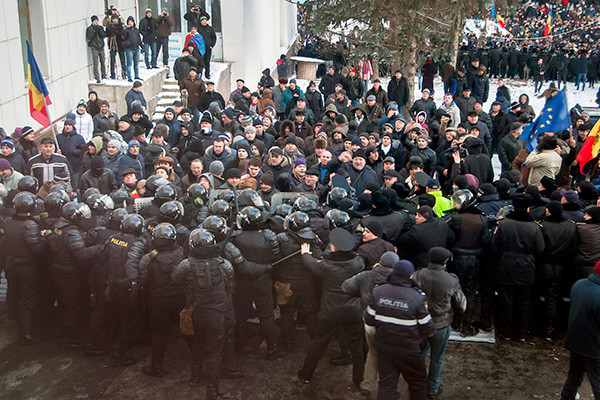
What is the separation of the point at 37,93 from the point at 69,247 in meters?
4.83

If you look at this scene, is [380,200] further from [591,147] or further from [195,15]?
[195,15]

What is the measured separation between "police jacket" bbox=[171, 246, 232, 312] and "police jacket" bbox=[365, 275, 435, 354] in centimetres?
154

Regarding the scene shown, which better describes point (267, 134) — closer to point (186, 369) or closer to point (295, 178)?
point (295, 178)

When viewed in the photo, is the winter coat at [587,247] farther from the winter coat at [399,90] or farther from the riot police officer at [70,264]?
the winter coat at [399,90]

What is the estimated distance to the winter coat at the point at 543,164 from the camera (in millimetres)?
10227

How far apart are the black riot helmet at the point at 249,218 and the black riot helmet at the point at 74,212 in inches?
70.4

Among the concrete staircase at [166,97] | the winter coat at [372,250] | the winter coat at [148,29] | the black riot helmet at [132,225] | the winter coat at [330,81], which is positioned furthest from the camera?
the winter coat at [148,29]

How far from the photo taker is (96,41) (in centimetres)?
1638

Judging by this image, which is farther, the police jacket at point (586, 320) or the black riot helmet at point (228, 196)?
the black riot helmet at point (228, 196)

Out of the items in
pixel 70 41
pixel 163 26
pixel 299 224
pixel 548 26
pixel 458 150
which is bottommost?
pixel 299 224

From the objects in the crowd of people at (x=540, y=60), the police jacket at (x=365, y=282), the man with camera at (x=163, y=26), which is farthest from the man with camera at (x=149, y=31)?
the police jacket at (x=365, y=282)

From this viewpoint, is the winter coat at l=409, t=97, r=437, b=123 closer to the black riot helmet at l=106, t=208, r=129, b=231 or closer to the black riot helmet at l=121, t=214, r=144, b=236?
the black riot helmet at l=106, t=208, r=129, b=231

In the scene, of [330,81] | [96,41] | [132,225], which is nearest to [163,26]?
[96,41]

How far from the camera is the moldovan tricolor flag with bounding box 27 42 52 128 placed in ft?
35.0
